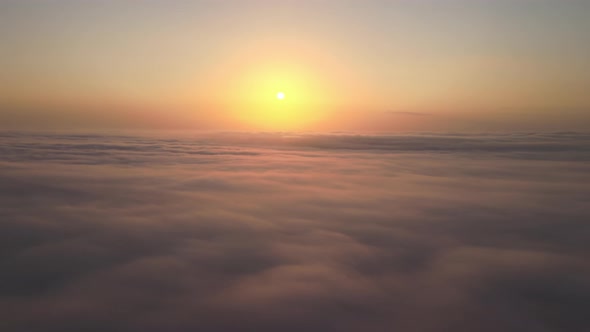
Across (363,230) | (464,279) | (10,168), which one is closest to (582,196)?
(363,230)

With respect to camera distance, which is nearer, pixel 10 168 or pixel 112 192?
pixel 112 192

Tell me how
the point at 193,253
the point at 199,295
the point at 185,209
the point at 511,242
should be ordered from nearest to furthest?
the point at 199,295, the point at 193,253, the point at 511,242, the point at 185,209

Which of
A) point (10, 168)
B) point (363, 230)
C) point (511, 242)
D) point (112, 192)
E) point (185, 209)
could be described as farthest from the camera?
point (10, 168)

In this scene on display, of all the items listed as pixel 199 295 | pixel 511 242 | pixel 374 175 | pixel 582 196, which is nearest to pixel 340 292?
pixel 199 295

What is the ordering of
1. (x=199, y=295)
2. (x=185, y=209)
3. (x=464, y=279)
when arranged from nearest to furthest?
(x=199, y=295) → (x=464, y=279) → (x=185, y=209)

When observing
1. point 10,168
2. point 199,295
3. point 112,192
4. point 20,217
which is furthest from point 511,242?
point 10,168

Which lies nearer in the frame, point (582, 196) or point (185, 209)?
point (185, 209)

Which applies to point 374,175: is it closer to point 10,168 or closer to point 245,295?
point 245,295

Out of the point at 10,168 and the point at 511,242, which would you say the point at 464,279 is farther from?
the point at 10,168

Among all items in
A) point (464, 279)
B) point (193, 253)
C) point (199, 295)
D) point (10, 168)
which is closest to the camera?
point (199, 295)
